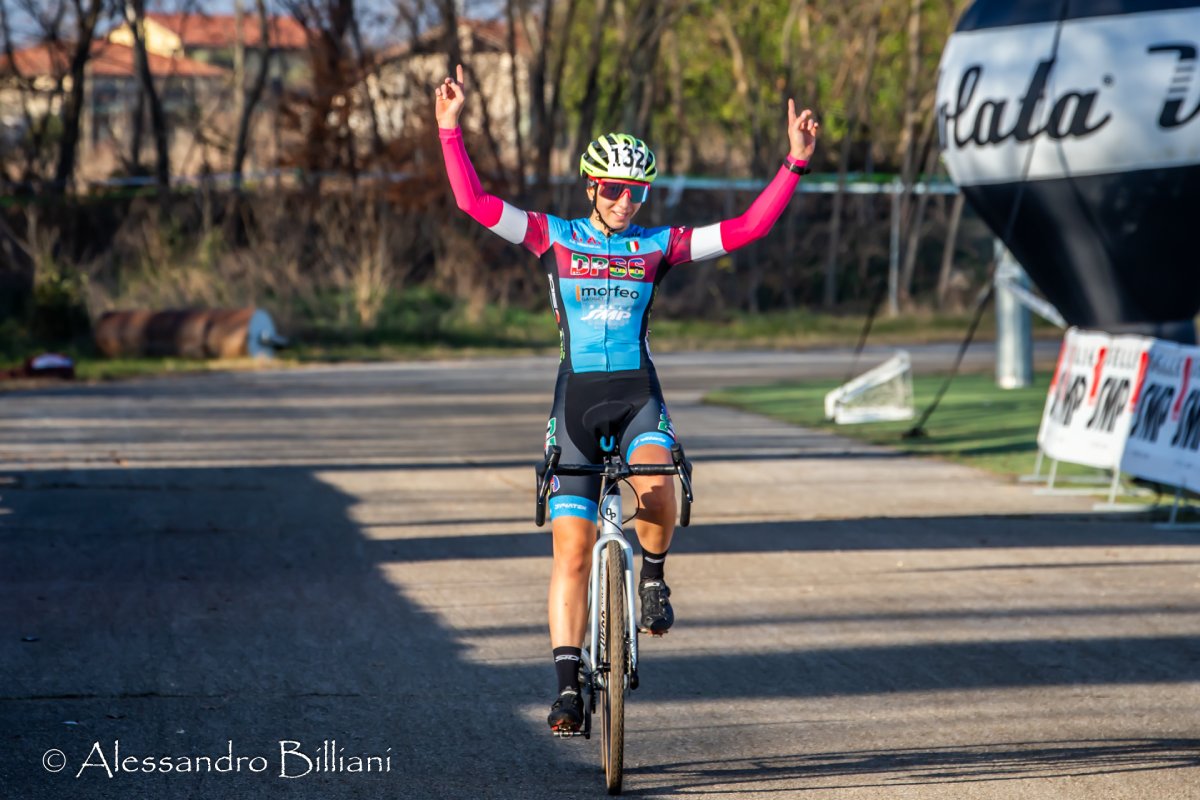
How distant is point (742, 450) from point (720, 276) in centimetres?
2348

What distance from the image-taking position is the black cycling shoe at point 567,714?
18.7 feet

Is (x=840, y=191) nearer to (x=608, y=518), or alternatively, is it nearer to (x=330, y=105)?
(x=330, y=105)

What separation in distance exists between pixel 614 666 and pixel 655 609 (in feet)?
1.90

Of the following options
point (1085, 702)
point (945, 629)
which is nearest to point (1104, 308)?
point (945, 629)

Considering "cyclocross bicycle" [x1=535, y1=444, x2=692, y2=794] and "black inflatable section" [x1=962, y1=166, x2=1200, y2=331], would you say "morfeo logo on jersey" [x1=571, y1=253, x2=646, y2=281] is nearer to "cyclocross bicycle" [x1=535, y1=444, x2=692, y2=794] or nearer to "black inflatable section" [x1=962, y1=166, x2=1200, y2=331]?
"cyclocross bicycle" [x1=535, y1=444, x2=692, y2=794]

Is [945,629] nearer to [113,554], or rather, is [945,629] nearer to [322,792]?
[322,792]

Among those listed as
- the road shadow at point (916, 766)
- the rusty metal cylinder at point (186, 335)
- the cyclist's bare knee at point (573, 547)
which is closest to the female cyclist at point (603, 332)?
the cyclist's bare knee at point (573, 547)

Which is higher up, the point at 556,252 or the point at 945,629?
the point at 556,252

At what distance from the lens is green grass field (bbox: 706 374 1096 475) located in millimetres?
16125

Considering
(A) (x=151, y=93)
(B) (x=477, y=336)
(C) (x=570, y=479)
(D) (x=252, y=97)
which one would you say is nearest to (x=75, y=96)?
(A) (x=151, y=93)

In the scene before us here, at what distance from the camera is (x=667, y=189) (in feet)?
129

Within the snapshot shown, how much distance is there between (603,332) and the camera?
20.5 feet

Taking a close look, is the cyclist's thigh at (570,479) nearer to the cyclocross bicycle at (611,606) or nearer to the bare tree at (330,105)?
the cyclocross bicycle at (611,606)

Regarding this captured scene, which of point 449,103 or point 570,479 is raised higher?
point 449,103
